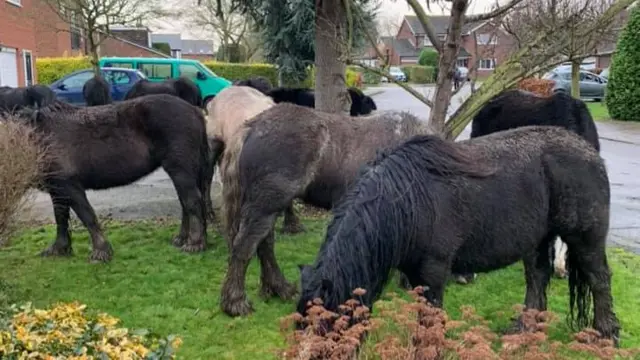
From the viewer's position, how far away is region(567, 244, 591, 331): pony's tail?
441cm

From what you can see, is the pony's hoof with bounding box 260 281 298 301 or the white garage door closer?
the pony's hoof with bounding box 260 281 298 301

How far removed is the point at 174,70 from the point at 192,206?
17.6 meters

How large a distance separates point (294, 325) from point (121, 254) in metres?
4.06

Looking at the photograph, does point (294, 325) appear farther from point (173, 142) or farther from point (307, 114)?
point (173, 142)

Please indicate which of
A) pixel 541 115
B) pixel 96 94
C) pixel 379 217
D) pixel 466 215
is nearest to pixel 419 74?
pixel 96 94

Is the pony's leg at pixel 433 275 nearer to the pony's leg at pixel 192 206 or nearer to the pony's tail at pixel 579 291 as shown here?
the pony's tail at pixel 579 291

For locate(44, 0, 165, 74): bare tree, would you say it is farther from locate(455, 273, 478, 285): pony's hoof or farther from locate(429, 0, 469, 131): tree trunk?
locate(455, 273, 478, 285): pony's hoof

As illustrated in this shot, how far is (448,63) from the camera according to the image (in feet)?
21.4

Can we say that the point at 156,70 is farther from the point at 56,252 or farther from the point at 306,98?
the point at 56,252

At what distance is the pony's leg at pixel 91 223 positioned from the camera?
6223mm

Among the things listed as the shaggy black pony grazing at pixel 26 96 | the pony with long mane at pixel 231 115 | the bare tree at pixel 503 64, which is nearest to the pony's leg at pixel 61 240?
the pony with long mane at pixel 231 115

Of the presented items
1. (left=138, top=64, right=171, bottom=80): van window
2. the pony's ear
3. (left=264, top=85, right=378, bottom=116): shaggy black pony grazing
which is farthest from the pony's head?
(left=138, top=64, right=171, bottom=80): van window

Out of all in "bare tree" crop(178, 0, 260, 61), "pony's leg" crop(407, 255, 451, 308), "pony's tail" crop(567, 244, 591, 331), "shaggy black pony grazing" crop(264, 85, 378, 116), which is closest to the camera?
"pony's leg" crop(407, 255, 451, 308)

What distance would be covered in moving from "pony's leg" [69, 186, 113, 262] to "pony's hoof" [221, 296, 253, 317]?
203cm
